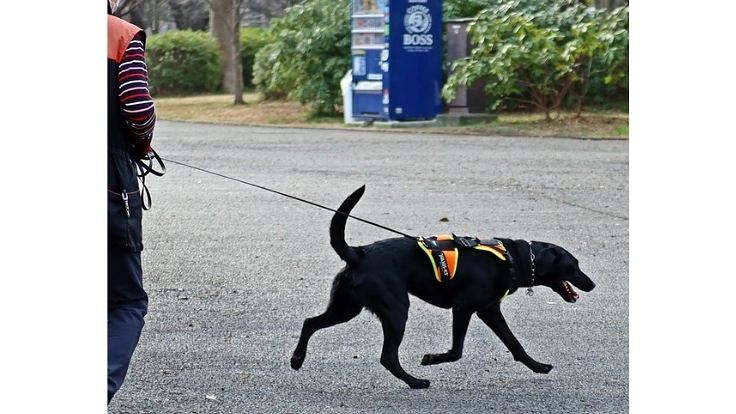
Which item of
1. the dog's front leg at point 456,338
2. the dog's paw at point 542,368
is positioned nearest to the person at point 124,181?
the dog's front leg at point 456,338

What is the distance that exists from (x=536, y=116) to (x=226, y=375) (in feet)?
46.3

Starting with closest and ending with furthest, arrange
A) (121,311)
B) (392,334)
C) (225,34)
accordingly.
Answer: (121,311) < (392,334) < (225,34)

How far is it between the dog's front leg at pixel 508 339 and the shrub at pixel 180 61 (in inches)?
937

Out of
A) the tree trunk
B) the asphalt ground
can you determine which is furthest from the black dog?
the tree trunk

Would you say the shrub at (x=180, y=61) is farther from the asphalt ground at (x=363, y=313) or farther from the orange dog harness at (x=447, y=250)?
the orange dog harness at (x=447, y=250)

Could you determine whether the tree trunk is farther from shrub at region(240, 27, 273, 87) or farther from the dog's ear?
the dog's ear

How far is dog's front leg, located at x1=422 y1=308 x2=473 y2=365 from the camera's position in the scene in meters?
4.88

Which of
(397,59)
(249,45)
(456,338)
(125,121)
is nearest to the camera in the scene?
(125,121)

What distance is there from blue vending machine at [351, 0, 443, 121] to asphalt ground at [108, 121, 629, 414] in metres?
3.66

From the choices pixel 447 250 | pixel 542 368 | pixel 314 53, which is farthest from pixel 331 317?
pixel 314 53

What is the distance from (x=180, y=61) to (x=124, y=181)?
25169mm

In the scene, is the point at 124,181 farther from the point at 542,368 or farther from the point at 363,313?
the point at 363,313

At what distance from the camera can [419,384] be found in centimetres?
487
